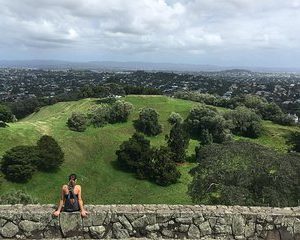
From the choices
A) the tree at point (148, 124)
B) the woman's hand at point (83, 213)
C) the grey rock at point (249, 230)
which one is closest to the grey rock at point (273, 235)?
the grey rock at point (249, 230)

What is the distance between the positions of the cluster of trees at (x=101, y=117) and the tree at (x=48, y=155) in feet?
37.4

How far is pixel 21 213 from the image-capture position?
10.7 metres

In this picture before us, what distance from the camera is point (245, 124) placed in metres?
70.8

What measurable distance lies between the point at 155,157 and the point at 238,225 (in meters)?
40.0

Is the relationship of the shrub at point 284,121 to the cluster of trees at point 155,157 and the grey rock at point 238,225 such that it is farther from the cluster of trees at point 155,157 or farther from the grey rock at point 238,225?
the grey rock at point 238,225

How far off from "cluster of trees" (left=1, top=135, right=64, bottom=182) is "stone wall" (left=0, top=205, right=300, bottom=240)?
111 ft

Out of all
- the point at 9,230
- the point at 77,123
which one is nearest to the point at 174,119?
the point at 77,123

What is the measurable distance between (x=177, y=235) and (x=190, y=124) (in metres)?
58.5

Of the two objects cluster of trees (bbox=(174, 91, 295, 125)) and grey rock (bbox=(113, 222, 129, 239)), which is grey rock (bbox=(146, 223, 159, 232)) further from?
cluster of trees (bbox=(174, 91, 295, 125))

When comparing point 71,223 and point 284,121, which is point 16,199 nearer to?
point 71,223

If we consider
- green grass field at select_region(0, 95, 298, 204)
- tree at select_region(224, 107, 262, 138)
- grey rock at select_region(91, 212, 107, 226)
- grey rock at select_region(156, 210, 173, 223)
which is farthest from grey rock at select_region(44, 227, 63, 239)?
tree at select_region(224, 107, 262, 138)

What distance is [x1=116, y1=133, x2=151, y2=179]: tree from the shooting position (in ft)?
164

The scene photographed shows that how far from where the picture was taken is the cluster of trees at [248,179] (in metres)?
24.0

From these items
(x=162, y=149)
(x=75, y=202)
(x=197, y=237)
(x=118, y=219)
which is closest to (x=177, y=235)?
(x=197, y=237)
